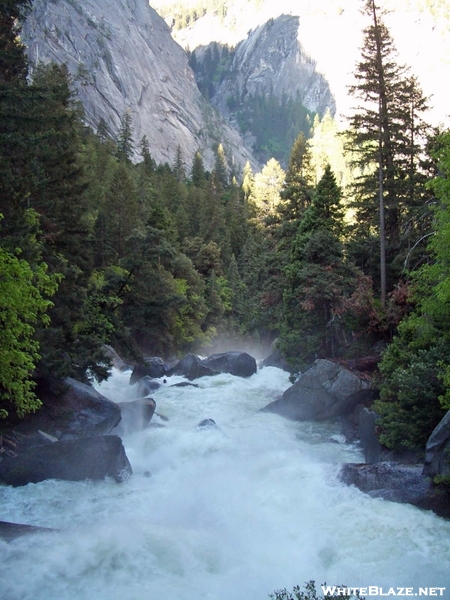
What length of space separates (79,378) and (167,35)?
144 metres

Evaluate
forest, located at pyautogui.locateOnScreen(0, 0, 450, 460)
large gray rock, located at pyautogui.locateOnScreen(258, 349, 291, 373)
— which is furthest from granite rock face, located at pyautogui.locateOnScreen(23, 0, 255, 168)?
large gray rock, located at pyautogui.locateOnScreen(258, 349, 291, 373)

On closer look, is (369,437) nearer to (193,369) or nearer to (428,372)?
(428,372)

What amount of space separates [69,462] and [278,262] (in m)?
21.7

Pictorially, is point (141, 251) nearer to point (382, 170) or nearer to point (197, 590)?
point (382, 170)

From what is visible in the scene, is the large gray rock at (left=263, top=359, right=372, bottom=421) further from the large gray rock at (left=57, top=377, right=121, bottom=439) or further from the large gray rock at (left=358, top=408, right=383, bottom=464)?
the large gray rock at (left=57, top=377, right=121, bottom=439)

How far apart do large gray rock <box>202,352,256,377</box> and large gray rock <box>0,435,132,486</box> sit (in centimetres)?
1533

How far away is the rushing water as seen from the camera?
10.0 metres

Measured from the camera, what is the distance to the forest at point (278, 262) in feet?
45.8

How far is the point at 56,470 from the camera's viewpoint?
14156 mm

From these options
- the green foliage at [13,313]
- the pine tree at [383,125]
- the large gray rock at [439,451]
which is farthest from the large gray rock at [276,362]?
the green foliage at [13,313]

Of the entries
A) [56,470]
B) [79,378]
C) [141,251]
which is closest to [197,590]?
[56,470]

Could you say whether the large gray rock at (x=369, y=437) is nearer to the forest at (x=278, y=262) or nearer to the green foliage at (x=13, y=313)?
the forest at (x=278, y=262)

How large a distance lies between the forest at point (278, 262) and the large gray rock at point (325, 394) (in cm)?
116

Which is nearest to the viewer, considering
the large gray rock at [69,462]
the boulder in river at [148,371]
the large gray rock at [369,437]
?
the large gray rock at [69,462]
